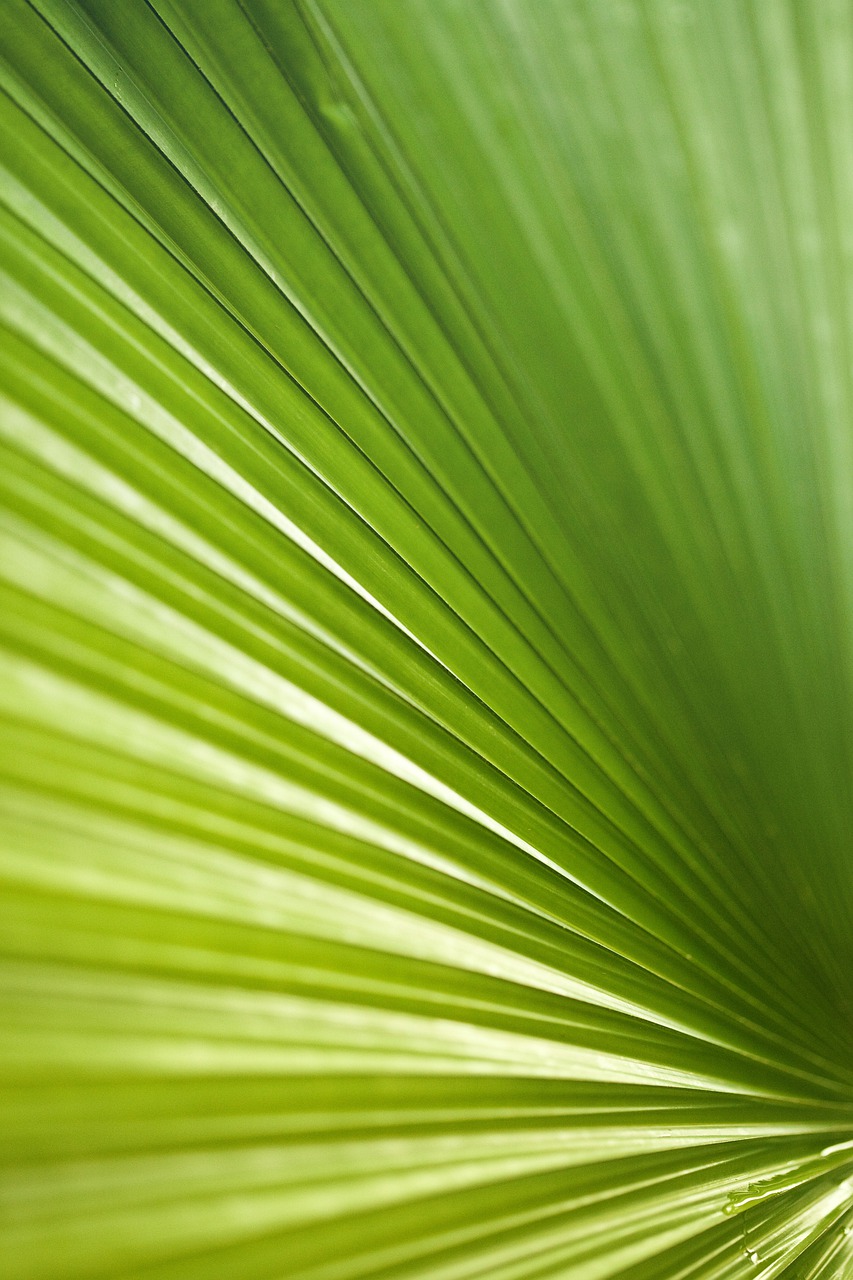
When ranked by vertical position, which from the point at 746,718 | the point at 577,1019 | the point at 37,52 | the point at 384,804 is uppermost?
the point at 37,52

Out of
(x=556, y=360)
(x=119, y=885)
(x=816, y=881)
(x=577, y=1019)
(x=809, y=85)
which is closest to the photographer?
(x=119, y=885)

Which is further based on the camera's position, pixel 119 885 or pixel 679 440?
pixel 679 440

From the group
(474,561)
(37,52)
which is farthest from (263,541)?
(37,52)

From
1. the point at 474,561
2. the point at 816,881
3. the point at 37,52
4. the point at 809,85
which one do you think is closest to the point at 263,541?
the point at 474,561

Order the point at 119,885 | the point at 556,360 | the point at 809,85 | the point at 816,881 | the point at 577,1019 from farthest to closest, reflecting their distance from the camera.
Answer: the point at 816,881
the point at 577,1019
the point at 556,360
the point at 809,85
the point at 119,885

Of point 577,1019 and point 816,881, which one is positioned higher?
point 816,881

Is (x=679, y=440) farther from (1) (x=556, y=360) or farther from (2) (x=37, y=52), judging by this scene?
(2) (x=37, y=52)

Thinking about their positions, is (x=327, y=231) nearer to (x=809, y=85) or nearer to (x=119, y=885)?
(x=809, y=85)
